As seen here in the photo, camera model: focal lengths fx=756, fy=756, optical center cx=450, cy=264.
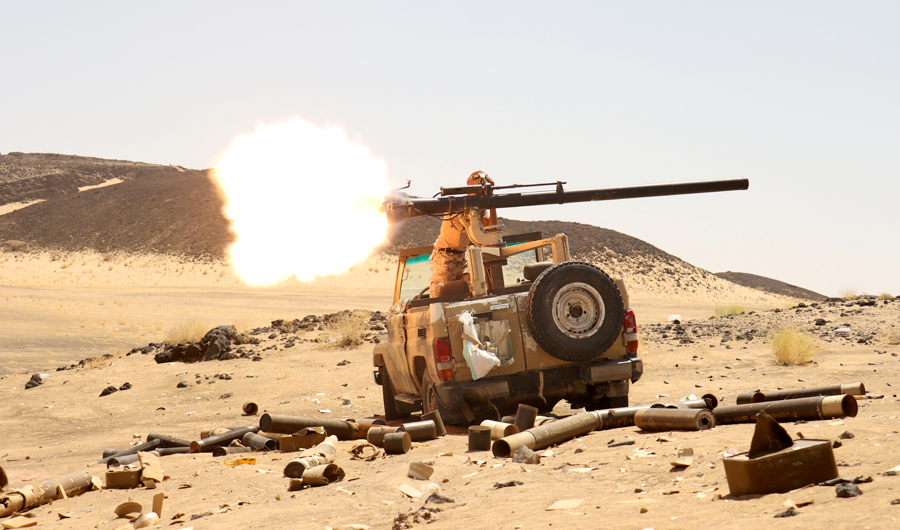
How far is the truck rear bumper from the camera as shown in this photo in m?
8.29

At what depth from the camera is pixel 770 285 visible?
92188 mm

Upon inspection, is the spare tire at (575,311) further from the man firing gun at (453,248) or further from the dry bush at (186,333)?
the dry bush at (186,333)

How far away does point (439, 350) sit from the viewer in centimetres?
837

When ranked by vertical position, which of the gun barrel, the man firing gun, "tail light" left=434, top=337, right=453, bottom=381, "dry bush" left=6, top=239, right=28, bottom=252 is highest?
"dry bush" left=6, top=239, right=28, bottom=252

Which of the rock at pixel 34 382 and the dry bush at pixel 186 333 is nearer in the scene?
the rock at pixel 34 382

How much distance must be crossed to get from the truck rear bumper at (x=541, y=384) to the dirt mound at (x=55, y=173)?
345 feet

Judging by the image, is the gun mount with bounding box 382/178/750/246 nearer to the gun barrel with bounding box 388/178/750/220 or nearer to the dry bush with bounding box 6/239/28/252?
the gun barrel with bounding box 388/178/750/220

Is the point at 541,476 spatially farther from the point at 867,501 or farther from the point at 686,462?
the point at 867,501

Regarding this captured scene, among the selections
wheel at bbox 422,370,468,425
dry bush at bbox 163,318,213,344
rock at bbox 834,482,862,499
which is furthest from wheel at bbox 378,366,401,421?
dry bush at bbox 163,318,213,344

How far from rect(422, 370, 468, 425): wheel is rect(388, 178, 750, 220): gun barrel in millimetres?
2049

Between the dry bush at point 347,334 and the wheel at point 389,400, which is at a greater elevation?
the dry bush at point 347,334

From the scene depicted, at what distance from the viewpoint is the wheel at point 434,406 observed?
8.52 metres

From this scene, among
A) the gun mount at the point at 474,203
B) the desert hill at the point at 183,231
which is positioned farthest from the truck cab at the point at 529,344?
the desert hill at the point at 183,231

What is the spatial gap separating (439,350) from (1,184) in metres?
118
